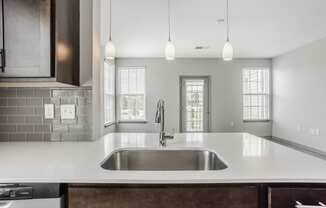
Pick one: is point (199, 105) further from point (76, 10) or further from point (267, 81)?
point (76, 10)

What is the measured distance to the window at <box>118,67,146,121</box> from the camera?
705cm

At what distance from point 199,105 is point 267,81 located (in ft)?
7.75

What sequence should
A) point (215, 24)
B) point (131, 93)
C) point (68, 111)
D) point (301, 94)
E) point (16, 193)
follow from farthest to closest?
point (131, 93)
point (301, 94)
point (215, 24)
point (68, 111)
point (16, 193)

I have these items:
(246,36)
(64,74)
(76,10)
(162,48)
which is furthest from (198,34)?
(64,74)

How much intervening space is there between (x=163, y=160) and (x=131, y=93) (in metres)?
5.68

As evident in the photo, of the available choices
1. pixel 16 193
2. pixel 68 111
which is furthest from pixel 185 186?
pixel 68 111

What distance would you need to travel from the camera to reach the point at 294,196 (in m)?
0.92

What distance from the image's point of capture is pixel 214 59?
708 cm

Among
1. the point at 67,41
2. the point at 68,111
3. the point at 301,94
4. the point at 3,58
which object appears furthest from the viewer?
the point at 301,94

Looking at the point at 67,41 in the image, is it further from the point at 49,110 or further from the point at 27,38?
the point at 49,110

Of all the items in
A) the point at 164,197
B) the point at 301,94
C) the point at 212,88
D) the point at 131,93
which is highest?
the point at 212,88

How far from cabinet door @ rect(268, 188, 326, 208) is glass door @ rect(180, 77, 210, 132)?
6.22 m

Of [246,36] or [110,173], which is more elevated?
[246,36]

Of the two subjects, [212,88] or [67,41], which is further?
[212,88]
